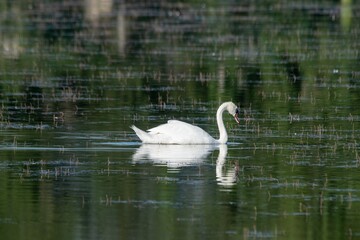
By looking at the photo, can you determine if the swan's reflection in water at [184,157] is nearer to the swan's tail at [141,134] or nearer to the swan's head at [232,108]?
the swan's tail at [141,134]

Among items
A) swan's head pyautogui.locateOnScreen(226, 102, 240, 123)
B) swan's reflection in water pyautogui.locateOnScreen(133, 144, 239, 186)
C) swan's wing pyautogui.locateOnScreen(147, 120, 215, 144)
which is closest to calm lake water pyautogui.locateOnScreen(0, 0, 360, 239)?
swan's reflection in water pyautogui.locateOnScreen(133, 144, 239, 186)

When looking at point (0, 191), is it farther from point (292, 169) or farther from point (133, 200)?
point (292, 169)

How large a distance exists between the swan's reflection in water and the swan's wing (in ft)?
0.30

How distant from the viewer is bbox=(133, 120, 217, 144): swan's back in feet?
69.5

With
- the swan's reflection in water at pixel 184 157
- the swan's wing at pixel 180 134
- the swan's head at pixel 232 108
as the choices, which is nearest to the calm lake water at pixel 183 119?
the swan's reflection in water at pixel 184 157

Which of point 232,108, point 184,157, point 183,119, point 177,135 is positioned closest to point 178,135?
point 177,135

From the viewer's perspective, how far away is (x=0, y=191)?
16.5 m

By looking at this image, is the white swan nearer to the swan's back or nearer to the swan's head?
the swan's back

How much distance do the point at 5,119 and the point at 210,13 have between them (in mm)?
32357

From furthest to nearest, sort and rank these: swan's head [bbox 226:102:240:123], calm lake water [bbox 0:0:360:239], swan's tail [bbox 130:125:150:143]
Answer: swan's head [bbox 226:102:240:123] → swan's tail [bbox 130:125:150:143] → calm lake water [bbox 0:0:360:239]

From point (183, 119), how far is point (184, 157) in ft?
15.0

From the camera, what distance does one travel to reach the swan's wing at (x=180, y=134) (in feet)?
69.5

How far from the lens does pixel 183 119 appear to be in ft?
80.3

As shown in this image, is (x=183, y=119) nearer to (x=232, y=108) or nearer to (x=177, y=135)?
(x=232, y=108)
